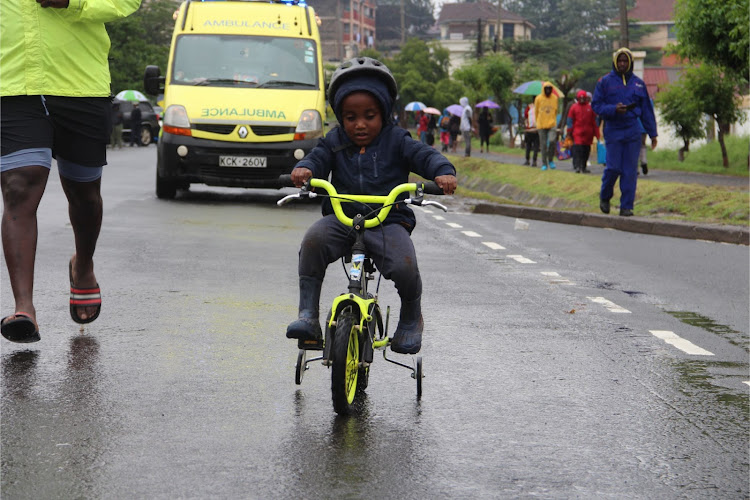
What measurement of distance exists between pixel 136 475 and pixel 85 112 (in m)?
2.60

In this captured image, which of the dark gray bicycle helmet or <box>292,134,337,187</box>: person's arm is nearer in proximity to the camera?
<box>292,134,337,187</box>: person's arm

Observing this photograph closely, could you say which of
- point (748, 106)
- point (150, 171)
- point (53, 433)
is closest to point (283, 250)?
point (53, 433)

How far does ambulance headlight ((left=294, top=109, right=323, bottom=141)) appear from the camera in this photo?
56.6ft

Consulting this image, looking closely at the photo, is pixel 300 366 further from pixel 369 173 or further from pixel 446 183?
pixel 446 183

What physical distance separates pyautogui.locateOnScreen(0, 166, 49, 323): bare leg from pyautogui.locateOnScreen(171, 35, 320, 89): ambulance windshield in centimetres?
1157

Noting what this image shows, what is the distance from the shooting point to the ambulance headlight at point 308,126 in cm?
1727

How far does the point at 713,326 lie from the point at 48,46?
441 centimetres

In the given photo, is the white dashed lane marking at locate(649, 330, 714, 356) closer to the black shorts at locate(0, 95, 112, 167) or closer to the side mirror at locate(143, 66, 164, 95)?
the black shorts at locate(0, 95, 112, 167)

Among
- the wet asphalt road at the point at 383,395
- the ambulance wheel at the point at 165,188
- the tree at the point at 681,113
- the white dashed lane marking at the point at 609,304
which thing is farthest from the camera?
the tree at the point at 681,113

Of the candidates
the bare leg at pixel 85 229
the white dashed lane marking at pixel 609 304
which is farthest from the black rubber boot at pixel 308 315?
the white dashed lane marking at pixel 609 304

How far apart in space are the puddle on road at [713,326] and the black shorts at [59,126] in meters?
3.74

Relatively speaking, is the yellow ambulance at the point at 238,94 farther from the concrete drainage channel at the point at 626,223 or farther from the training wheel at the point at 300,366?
the training wheel at the point at 300,366

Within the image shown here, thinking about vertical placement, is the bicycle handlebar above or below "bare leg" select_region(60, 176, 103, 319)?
above

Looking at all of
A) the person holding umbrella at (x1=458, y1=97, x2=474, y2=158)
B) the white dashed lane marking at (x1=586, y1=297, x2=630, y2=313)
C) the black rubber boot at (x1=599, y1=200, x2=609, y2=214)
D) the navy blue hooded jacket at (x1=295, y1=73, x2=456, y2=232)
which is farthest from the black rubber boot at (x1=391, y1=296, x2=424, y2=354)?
the person holding umbrella at (x1=458, y1=97, x2=474, y2=158)
